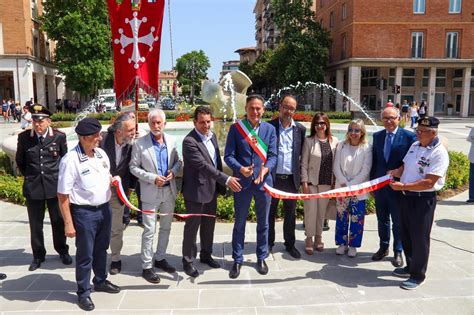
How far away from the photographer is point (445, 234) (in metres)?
6.41

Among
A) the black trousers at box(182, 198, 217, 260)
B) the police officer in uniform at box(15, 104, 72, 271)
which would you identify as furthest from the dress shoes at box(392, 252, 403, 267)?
the police officer in uniform at box(15, 104, 72, 271)

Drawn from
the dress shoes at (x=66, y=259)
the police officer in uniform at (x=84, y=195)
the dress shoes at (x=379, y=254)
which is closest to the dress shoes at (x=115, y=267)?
the dress shoes at (x=66, y=259)

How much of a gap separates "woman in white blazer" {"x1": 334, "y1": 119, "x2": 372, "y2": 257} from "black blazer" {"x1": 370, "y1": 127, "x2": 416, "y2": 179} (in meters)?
0.09

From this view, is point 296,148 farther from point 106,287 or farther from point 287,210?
point 106,287

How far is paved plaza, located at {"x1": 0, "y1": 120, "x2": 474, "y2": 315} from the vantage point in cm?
412

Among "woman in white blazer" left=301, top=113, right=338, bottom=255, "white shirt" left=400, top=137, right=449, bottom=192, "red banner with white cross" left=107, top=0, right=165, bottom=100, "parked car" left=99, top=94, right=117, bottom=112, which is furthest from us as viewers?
"parked car" left=99, top=94, right=117, bottom=112

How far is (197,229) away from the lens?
16.2 ft

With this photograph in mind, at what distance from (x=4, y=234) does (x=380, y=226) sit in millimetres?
5547

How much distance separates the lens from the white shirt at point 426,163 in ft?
14.0

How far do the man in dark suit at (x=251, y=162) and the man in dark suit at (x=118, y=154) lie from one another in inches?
45.6

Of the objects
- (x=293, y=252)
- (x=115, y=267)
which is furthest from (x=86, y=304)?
(x=293, y=252)

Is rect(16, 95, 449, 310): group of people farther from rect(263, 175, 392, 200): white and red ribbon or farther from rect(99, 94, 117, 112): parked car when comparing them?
rect(99, 94, 117, 112): parked car

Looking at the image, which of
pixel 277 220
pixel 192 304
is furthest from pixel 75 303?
pixel 277 220

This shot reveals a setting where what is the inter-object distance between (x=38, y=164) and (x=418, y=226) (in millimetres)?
4482
